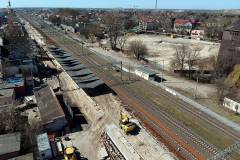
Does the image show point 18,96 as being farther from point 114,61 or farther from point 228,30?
point 228,30

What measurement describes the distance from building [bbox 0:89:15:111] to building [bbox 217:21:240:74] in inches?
1762

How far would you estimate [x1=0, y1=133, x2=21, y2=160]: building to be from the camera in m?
29.4

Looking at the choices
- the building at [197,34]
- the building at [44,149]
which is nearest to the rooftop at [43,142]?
the building at [44,149]

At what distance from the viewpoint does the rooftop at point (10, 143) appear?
29784 millimetres

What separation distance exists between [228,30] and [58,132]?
4595 centimetres

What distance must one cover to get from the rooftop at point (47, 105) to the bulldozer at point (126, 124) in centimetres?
900

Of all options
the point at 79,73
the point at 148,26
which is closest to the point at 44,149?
the point at 79,73

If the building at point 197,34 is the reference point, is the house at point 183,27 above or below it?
above

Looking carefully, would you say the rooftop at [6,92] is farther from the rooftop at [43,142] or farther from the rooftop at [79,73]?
the rooftop at [43,142]

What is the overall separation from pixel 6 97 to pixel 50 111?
10.6 meters

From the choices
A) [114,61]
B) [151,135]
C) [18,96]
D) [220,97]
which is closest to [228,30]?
→ [220,97]

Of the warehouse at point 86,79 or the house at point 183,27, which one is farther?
the house at point 183,27

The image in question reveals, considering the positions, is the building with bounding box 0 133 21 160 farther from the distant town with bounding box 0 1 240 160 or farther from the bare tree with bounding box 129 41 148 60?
the bare tree with bounding box 129 41 148 60

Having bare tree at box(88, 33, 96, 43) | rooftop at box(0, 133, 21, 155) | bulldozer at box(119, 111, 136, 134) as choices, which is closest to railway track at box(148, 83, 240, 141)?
bulldozer at box(119, 111, 136, 134)
